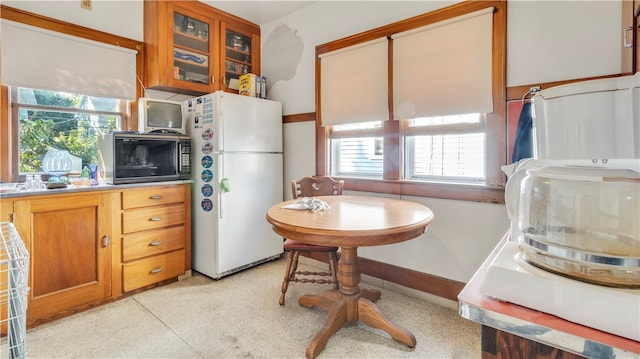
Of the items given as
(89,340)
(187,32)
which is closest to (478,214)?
(89,340)

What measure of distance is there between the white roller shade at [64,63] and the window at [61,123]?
0.13 meters

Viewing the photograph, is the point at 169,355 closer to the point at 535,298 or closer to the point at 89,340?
the point at 89,340

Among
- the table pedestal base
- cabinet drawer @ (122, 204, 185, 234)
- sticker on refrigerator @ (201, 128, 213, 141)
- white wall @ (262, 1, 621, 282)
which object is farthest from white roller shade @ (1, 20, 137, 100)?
the table pedestal base

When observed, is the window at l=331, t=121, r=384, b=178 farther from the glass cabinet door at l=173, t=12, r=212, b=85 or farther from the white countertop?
the white countertop

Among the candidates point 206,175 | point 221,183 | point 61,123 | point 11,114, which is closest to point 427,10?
point 221,183

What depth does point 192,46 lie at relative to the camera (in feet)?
10.2

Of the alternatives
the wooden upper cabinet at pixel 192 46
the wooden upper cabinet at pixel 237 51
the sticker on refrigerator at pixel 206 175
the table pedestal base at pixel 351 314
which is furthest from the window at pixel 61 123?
the table pedestal base at pixel 351 314

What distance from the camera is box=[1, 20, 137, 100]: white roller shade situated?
92.4 inches

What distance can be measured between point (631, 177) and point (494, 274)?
0.34 meters

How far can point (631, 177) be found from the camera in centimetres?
59

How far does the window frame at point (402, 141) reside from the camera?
207 centimetres

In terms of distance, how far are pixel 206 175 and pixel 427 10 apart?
2.37 m

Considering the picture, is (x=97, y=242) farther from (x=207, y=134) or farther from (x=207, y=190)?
(x=207, y=134)

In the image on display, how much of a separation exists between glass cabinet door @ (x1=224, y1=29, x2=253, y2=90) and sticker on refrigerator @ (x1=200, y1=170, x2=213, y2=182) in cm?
113
